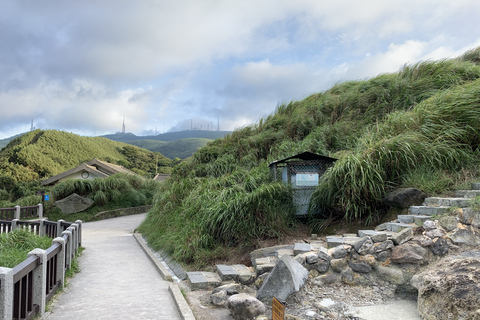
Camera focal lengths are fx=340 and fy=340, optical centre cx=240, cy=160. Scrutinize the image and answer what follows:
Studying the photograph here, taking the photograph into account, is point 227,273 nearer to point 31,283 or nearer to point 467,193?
point 31,283

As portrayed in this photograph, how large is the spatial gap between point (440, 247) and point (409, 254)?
19.0 inches

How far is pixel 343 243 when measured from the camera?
5422 mm

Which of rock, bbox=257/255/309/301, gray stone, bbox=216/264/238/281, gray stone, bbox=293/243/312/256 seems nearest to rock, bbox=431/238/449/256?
gray stone, bbox=293/243/312/256

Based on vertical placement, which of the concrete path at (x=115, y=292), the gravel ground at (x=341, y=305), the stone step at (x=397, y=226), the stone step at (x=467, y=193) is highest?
the stone step at (x=467, y=193)

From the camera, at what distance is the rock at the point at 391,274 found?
4.77 meters

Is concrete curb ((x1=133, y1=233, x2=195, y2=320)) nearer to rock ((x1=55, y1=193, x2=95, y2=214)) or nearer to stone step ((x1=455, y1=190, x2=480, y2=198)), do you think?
stone step ((x1=455, y1=190, x2=480, y2=198))

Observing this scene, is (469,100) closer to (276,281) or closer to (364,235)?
(364,235)

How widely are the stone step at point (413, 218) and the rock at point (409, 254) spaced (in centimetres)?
81

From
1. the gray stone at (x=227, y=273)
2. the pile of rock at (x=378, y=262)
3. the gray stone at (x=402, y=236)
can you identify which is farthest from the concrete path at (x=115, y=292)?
the gray stone at (x=402, y=236)

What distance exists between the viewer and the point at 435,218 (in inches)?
214

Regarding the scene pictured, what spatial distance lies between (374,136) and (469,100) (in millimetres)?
2130

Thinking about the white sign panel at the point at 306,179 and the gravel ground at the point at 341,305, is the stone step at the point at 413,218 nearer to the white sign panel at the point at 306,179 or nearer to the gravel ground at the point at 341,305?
the gravel ground at the point at 341,305

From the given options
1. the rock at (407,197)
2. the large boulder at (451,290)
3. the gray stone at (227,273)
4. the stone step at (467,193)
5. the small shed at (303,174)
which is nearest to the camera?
the large boulder at (451,290)

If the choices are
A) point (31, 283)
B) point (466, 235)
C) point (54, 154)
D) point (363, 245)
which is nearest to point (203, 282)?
point (31, 283)
